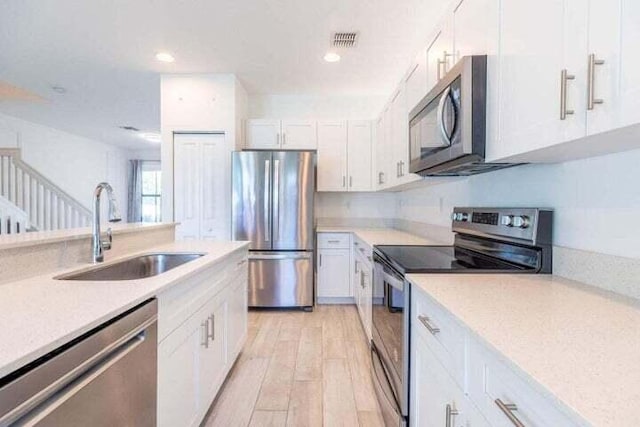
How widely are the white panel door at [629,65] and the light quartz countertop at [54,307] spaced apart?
1365mm

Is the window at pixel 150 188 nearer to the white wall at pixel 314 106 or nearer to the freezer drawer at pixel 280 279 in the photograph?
the white wall at pixel 314 106

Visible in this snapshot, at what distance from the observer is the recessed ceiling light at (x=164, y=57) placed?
11.1ft

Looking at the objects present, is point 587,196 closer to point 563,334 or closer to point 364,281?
point 563,334

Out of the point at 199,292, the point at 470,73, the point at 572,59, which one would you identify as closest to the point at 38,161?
the point at 199,292

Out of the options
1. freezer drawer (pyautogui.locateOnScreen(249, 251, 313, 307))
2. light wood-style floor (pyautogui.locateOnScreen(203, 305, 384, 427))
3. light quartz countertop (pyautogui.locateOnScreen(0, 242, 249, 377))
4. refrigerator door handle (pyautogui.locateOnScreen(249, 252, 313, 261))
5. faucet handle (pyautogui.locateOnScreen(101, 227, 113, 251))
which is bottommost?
light wood-style floor (pyautogui.locateOnScreen(203, 305, 384, 427))

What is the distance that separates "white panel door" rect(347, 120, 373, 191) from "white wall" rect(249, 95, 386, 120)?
0.32 meters

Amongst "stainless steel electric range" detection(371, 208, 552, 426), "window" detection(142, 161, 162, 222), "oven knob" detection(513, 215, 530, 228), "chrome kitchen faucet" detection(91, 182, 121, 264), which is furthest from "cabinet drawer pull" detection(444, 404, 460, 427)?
"window" detection(142, 161, 162, 222)

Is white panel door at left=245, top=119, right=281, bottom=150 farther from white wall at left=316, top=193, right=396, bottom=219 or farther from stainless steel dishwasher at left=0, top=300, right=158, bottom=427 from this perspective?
stainless steel dishwasher at left=0, top=300, right=158, bottom=427

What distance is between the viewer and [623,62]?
2.64 feet

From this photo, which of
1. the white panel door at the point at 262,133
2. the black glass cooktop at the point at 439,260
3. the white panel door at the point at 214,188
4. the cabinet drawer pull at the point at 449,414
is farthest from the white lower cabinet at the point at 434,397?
the white panel door at the point at 262,133

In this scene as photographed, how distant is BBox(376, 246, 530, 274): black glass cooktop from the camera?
1.57 meters

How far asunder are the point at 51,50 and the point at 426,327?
4052mm

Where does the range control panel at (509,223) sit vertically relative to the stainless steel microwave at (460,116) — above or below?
below

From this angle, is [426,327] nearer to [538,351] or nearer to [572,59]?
[538,351]
